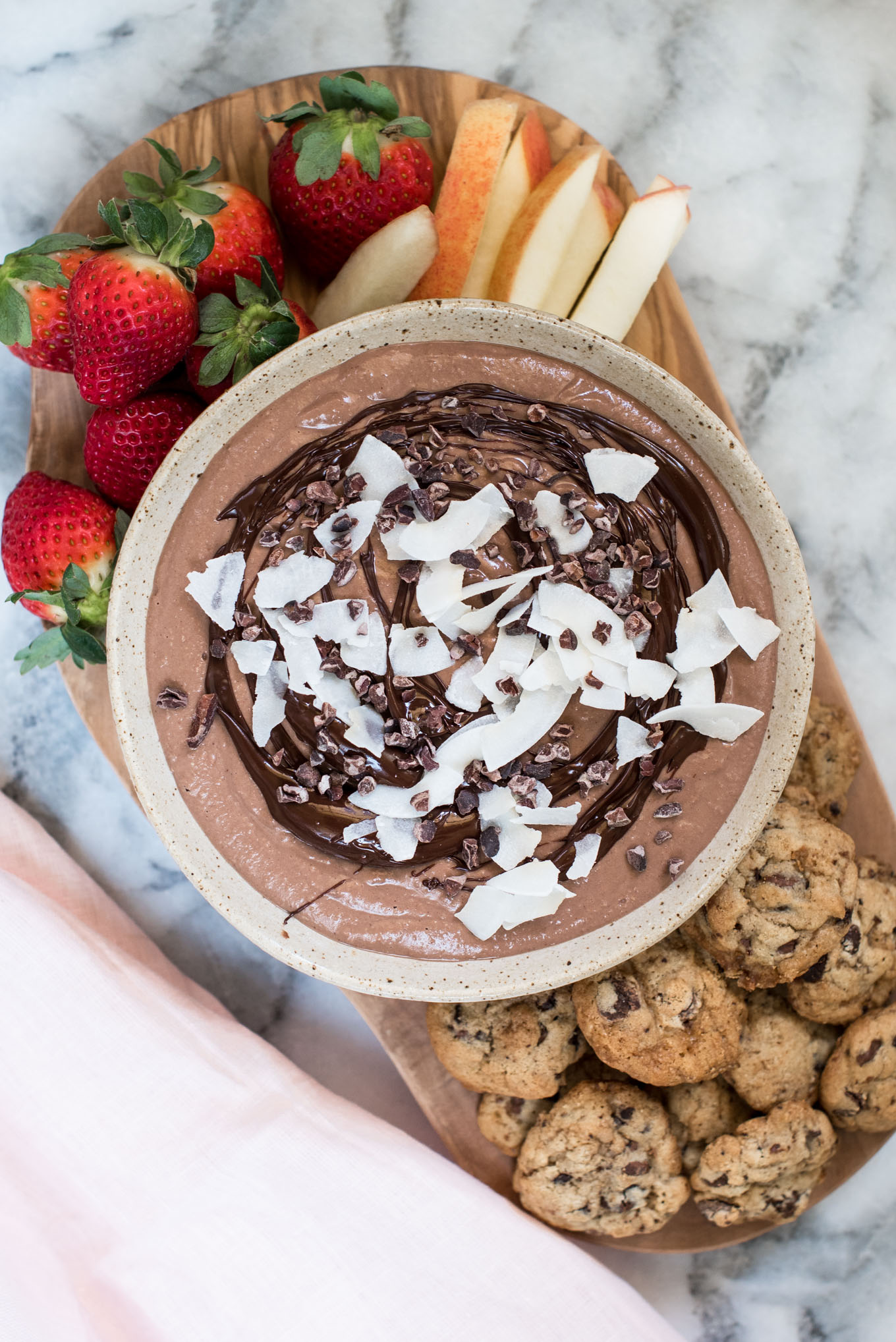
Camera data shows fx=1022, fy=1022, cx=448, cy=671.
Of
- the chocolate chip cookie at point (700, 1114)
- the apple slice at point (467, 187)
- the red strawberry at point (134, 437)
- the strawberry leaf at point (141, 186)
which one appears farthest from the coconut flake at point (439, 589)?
the chocolate chip cookie at point (700, 1114)

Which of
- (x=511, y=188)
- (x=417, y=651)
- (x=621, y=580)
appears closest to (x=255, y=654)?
(x=417, y=651)

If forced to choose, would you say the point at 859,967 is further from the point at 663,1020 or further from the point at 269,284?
the point at 269,284

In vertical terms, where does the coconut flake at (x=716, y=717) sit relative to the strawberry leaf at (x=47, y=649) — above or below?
above

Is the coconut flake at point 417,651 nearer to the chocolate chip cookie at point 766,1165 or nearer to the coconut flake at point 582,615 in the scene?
the coconut flake at point 582,615

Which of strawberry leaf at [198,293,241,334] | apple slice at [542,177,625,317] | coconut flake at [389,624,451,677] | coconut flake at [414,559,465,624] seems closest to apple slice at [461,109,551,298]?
apple slice at [542,177,625,317]

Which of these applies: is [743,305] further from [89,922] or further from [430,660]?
[89,922]

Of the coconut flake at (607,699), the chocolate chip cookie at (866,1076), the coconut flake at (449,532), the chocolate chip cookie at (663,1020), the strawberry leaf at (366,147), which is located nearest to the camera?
the coconut flake at (449,532)
